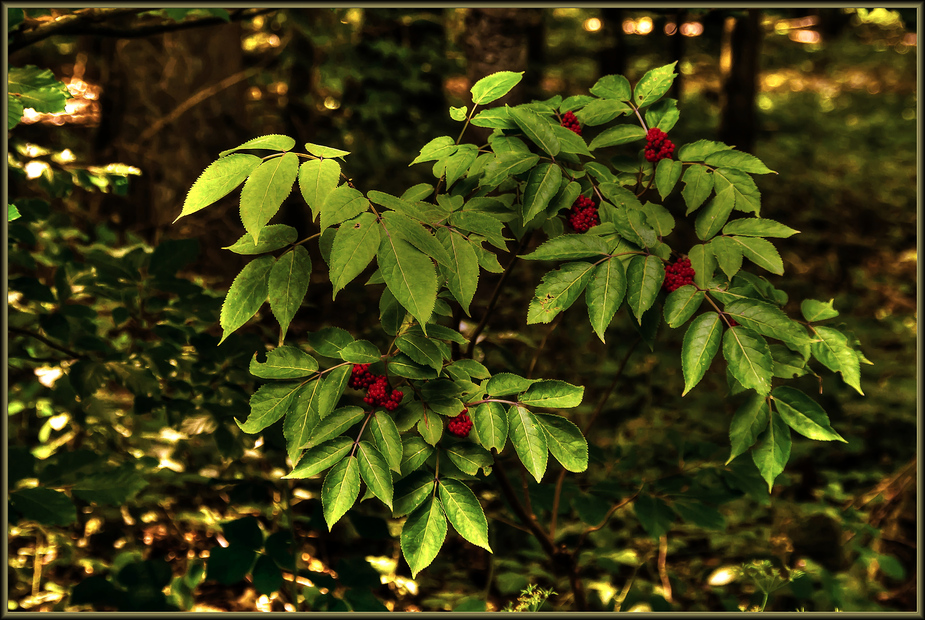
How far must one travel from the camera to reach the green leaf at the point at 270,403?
48.2 inches

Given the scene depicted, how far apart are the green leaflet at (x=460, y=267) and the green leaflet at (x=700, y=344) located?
436 mm

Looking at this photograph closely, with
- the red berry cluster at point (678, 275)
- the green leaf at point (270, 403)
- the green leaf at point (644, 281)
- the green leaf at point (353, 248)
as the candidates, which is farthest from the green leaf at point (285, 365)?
the red berry cluster at point (678, 275)

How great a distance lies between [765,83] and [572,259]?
15.4 metres

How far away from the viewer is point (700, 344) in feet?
4.09

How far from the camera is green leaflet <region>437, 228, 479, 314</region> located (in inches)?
45.1

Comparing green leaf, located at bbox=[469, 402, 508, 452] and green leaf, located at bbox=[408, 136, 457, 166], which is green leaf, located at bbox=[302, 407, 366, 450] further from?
green leaf, located at bbox=[408, 136, 457, 166]

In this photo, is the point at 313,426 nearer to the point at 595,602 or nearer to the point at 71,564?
the point at 595,602

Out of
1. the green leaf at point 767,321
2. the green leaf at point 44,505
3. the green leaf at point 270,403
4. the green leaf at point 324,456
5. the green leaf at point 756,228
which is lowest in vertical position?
the green leaf at point 44,505

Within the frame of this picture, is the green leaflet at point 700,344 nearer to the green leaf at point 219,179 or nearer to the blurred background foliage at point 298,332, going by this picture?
the blurred background foliage at point 298,332

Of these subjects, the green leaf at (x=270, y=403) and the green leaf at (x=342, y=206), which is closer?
the green leaf at (x=342, y=206)

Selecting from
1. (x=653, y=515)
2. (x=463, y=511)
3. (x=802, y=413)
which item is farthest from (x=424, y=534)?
(x=653, y=515)

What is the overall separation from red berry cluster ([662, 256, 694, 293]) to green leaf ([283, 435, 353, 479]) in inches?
28.6

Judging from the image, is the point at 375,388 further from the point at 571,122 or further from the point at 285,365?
the point at 571,122

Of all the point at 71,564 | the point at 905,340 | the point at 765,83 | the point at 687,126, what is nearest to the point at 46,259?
the point at 71,564
